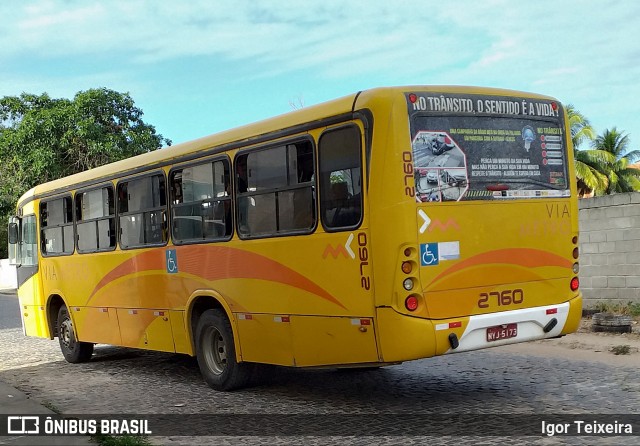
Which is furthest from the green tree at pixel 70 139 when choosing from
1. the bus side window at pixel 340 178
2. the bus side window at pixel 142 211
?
the bus side window at pixel 340 178

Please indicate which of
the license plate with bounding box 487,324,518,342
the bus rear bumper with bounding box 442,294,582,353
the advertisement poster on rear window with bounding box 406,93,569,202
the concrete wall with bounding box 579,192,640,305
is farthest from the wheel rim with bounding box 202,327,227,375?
the concrete wall with bounding box 579,192,640,305

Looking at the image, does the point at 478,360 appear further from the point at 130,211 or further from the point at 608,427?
the point at 130,211

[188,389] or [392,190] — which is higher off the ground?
[392,190]

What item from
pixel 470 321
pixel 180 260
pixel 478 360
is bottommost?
pixel 478 360

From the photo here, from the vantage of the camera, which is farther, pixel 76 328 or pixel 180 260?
pixel 76 328

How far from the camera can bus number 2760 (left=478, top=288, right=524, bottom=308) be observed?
745 centimetres

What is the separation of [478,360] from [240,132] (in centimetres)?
451

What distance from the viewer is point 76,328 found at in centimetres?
1268

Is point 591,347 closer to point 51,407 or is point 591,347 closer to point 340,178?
A: point 340,178

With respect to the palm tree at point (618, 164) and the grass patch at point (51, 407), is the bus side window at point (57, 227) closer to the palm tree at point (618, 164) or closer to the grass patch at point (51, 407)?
the grass patch at point (51, 407)

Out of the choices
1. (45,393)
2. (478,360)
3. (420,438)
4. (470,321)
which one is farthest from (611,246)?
(45,393)

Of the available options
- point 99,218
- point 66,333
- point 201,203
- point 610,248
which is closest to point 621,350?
point 610,248

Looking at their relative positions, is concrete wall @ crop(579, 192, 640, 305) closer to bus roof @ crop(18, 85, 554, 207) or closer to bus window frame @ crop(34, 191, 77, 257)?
bus roof @ crop(18, 85, 554, 207)

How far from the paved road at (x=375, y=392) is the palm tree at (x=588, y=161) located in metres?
37.3
